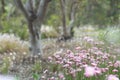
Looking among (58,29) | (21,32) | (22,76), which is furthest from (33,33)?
(58,29)

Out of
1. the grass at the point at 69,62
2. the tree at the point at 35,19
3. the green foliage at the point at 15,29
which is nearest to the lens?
the grass at the point at 69,62

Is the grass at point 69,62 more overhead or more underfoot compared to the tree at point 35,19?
more underfoot

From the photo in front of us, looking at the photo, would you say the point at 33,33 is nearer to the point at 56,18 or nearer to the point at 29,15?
the point at 29,15

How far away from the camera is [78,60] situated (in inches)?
190

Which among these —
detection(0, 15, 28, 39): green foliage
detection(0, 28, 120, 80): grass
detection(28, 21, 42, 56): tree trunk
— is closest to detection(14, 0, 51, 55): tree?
detection(28, 21, 42, 56): tree trunk

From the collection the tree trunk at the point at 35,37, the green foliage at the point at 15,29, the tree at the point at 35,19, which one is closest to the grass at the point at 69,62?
the tree trunk at the point at 35,37

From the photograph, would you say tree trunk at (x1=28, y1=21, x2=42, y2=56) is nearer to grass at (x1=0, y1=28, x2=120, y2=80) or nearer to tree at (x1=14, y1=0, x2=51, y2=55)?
tree at (x1=14, y1=0, x2=51, y2=55)

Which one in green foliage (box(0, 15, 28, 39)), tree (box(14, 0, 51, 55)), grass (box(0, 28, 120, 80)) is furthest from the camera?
green foliage (box(0, 15, 28, 39))

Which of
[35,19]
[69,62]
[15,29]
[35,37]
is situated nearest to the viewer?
[69,62]

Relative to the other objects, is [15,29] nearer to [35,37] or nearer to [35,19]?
[35,37]

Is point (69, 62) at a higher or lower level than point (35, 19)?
lower

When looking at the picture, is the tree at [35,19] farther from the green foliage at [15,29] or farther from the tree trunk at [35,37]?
the green foliage at [15,29]

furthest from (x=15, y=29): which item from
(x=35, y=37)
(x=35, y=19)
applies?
(x=35, y=19)

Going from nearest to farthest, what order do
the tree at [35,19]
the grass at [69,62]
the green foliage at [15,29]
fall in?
1. the grass at [69,62]
2. the tree at [35,19]
3. the green foliage at [15,29]
